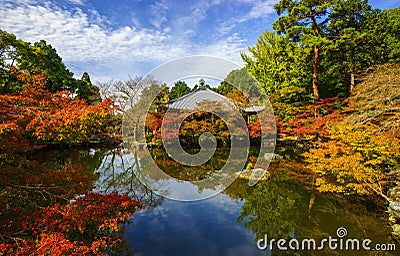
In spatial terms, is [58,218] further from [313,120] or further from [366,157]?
[313,120]

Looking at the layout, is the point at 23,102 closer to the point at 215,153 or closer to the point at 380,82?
the point at 380,82

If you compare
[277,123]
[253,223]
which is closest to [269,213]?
[253,223]

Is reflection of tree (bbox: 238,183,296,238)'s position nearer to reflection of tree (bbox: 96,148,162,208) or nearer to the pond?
the pond

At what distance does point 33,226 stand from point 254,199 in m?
4.29

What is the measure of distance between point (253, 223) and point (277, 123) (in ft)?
23.0

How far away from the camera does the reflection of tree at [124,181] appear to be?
18.9 ft

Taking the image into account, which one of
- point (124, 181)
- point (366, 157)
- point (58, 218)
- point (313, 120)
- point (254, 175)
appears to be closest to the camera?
point (58, 218)

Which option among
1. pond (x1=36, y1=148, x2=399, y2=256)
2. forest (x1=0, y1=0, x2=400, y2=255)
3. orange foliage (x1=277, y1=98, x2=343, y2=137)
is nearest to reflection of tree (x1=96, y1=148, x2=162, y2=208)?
pond (x1=36, y1=148, x2=399, y2=256)

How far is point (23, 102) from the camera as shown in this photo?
3998 millimetres

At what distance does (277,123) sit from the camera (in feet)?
34.4

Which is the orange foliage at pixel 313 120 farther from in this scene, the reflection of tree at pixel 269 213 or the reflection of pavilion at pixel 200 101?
the reflection of tree at pixel 269 213

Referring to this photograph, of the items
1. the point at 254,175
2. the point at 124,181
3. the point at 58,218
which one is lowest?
the point at 124,181

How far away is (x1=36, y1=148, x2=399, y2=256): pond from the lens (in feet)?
11.5

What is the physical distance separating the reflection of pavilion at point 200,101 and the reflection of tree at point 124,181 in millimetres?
3620
